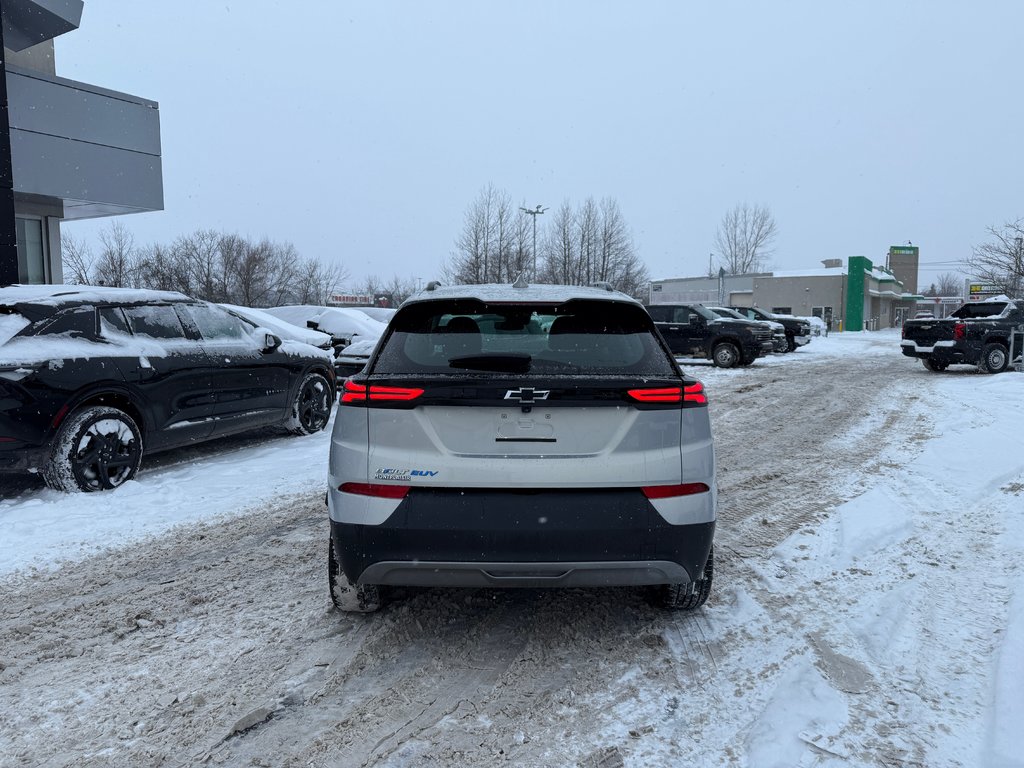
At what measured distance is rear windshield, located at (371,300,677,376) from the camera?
3115 millimetres

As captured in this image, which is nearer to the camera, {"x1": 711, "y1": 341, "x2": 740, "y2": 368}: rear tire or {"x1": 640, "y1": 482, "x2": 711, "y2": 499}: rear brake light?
{"x1": 640, "y1": 482, "x2": 711, "y2": 499}: rear brake light

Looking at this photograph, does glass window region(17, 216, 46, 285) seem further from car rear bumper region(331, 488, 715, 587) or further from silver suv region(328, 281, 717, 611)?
car rear bumper region(331, 488, 715, 587)

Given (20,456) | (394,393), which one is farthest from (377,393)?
(20,456)

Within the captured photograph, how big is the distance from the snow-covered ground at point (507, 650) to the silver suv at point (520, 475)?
1.53 feet

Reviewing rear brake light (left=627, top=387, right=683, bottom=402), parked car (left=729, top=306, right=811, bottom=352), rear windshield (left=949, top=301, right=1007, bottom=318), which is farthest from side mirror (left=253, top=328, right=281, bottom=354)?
parked car (left=729, top=306, right=811, bottom=352)

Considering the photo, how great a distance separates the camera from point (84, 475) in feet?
18.5

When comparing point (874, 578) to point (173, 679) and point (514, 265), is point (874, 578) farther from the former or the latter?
point (514, 265)

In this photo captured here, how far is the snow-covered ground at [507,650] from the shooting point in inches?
101

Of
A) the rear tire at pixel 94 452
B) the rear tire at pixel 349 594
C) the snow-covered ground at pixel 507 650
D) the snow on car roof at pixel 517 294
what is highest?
the snow on car roof at pixel 517 294

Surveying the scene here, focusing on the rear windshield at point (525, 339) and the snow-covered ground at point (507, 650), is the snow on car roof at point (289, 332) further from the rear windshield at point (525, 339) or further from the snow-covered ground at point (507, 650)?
the rear windshield at point (525, 339)

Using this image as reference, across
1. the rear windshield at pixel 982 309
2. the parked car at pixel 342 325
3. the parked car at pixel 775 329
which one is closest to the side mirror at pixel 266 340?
the parked car at pixel 342 325

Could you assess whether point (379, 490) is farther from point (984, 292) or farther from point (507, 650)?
point (984, 292)

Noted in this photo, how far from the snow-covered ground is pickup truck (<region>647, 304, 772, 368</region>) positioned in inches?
561

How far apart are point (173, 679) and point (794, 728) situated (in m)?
2.52
